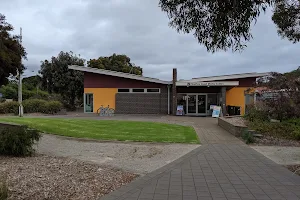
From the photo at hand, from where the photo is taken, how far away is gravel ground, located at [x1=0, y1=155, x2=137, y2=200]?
5238mm

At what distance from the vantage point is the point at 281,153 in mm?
10398

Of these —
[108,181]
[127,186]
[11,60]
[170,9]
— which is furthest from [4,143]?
[170,9]

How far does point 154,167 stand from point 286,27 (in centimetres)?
488

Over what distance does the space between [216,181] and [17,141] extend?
493 centimetres

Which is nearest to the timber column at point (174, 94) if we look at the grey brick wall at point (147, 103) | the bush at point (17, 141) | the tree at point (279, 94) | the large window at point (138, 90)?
the grey brick wall at point (147, 103)

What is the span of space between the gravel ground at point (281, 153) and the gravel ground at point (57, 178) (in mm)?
4788

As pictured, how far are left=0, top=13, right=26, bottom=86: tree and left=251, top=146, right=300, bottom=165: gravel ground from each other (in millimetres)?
7346

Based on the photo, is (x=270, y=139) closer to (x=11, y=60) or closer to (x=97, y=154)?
(x=97, y=154)

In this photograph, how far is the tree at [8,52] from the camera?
21.0 feet

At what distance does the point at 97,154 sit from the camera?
954 cm

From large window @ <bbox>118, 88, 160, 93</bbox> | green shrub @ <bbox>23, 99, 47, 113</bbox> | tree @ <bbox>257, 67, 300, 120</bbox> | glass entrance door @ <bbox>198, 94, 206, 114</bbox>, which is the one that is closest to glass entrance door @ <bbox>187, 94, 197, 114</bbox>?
glass entrance door @ <bbox>198, 94, 206, 114</bbox>

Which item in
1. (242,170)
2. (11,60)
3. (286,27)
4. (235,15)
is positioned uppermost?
(286,27)

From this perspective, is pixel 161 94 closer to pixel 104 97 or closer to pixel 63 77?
pixel 104 97

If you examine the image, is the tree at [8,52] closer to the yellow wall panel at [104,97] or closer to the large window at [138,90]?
the large window at [138,90]
